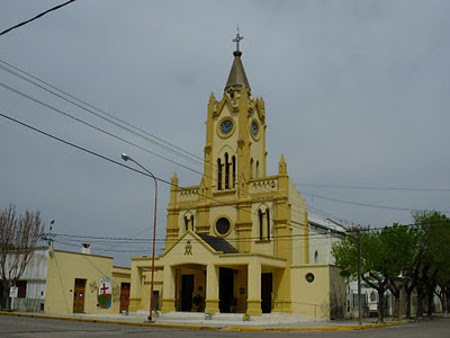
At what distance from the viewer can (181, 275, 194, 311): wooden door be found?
45844 millimetres

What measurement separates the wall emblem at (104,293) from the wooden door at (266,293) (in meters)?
13.7

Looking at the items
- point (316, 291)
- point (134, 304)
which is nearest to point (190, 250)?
point (134, 304)

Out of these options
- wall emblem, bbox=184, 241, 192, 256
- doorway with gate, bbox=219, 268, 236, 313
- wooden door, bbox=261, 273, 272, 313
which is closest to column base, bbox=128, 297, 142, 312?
wall emblem, bbox=184, 241, 192, 256

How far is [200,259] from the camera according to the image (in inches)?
1577

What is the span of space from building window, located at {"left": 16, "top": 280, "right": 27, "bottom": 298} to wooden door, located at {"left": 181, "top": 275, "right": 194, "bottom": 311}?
12.9 metres

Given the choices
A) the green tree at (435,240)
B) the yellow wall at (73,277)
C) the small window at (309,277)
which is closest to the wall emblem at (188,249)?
the small window at (309,277)

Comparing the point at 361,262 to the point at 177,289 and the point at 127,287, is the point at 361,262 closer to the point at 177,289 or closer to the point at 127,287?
the point at 177,289

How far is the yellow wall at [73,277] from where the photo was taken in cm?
4169

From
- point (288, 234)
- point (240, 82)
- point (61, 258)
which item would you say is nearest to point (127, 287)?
point (61, 258)

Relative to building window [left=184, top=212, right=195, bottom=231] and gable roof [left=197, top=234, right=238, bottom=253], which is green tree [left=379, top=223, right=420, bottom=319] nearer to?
gable roof [left=197, top=234, right=238, bottom=253]

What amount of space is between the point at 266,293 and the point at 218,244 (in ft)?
19.0

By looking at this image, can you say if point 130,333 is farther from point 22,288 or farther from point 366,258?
point 22,288

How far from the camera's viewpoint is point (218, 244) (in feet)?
141

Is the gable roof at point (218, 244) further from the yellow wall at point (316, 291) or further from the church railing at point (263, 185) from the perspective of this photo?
the yellow wall at point (316, 291)
